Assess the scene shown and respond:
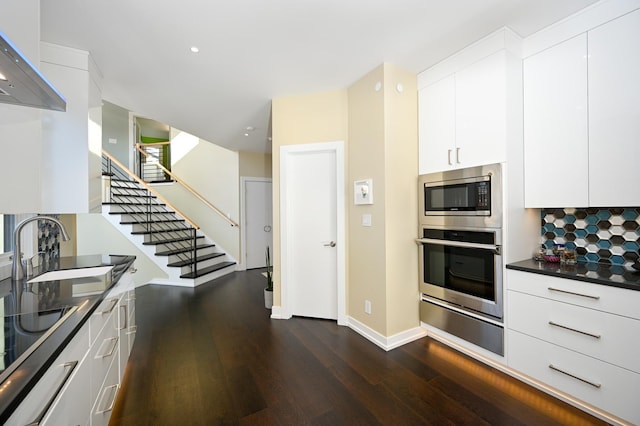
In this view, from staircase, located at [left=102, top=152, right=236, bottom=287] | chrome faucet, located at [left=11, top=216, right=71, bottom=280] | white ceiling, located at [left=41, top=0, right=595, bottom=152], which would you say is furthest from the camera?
staircase, located at [left=102, top=152, right=236, bottom=287]

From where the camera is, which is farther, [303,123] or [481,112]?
[303,123]

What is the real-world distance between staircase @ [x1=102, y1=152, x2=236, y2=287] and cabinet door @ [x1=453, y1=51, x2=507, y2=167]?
423 centimetres

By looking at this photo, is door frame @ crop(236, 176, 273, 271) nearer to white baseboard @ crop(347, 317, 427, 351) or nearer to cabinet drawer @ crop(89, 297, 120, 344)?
white baseboard @ crop(347, 317, 427, 351)

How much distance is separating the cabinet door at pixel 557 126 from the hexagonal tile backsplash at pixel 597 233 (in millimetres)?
303

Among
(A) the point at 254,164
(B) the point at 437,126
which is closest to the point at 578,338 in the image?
(B) the point at 437,126

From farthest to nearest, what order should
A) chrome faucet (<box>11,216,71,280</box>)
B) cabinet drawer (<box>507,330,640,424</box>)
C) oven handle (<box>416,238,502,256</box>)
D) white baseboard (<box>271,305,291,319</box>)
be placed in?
white baseboard (<box>271,305,291,319</box>)
oven handle (<box>416,238,502,256</box>)
chrome faucet (<box>11,216,71,280</box>)
cabinet drawer (<box>507,330,640,424</box>)

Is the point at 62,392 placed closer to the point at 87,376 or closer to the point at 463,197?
the point at 87,376

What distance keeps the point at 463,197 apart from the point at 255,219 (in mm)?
4609

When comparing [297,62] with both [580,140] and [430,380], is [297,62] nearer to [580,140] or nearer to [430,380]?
[580,140]

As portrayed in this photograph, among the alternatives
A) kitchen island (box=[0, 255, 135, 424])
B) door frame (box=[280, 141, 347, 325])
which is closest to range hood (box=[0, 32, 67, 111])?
kitchen island (box=[0, 255, 135, 424])

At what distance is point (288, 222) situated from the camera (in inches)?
124

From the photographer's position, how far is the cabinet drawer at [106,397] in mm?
1238

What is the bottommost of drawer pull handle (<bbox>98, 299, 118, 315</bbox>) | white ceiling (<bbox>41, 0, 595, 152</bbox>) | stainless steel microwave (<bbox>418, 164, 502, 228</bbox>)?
drawer pull handle (<bbox>98, 299, 118, 315</bbox>)

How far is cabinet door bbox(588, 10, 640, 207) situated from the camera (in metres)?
1.63
